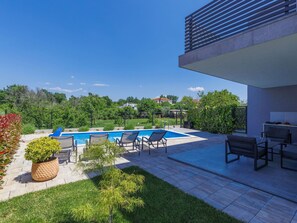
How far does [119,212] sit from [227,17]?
498 cm

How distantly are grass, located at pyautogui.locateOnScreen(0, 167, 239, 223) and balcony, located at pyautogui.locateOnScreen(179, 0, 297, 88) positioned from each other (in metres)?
3.21

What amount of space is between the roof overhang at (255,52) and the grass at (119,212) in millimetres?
3175

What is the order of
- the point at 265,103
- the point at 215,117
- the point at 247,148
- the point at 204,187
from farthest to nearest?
the point at 215,117 → the point at 265,103 → the point at 247,148 → the point at 204,187

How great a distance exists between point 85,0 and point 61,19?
3.15 metres

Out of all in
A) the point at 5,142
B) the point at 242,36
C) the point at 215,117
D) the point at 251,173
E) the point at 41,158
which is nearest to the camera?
the point at 242,36

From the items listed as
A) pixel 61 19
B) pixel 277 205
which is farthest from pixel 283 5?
pixel 61 19

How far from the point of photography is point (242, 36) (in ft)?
10.9

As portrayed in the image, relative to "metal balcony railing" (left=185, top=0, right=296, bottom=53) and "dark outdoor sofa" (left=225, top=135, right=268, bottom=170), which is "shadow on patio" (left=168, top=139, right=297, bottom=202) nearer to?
"dark outdoor sofa" (left=225, top=135, right=268, bottom=170)

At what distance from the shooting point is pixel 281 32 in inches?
108

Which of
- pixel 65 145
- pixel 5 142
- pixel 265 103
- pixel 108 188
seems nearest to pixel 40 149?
pixel 5 142

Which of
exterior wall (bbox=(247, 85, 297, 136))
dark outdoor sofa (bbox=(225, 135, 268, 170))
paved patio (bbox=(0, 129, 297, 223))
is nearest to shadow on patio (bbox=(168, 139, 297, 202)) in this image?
paved patio (bbox=(0, 129, 297, 223))

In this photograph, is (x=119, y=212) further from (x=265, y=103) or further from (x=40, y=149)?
(x=265, y=103)

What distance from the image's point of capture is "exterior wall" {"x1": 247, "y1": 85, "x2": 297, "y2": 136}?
26.2 ft

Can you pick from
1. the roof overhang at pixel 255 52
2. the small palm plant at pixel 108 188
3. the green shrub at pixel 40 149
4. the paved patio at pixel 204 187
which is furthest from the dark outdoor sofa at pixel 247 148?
the green shrub at pixel 40 149
